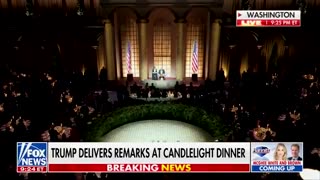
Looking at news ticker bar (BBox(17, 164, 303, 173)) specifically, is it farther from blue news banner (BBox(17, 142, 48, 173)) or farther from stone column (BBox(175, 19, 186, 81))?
stone column (BBox(175, 19, 186, 81))

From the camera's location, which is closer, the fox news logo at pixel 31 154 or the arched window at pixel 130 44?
the fox news logo at pixel 31 154

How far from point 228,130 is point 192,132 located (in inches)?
87.7

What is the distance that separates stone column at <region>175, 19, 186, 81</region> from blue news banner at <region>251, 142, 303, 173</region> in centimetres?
1700

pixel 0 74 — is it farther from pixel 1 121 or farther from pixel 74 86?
pixel 1 121

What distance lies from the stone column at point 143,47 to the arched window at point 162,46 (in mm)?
838

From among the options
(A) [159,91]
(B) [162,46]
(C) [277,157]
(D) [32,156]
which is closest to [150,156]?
(D) [32,156]

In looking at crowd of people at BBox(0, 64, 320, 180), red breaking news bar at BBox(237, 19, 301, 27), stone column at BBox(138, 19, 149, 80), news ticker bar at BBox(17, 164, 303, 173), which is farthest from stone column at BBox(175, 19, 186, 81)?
news ticker bar at BBox(17, 164, 303, 173)

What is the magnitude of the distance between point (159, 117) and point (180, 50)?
7.58m

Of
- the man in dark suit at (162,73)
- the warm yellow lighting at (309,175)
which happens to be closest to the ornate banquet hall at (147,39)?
the man in dark suit at (162,73)

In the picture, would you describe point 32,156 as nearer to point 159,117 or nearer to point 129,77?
point 159,117

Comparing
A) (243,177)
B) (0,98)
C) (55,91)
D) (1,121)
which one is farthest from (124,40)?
(243,177)

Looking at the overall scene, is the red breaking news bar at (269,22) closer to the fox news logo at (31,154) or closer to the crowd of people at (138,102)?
the crowd of people at (138,102)

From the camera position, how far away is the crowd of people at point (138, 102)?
1367 cm

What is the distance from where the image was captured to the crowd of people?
13.7m
